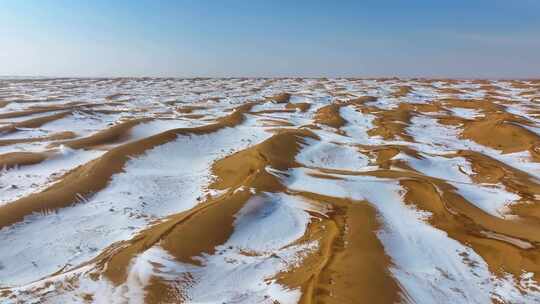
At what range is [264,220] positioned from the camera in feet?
21.1

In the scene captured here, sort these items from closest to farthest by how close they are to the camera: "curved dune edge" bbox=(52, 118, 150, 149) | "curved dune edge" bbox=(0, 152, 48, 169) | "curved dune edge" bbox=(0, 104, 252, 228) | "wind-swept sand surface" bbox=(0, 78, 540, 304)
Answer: "wind-swept sand surface" bbox=(0, 78, 540, 304), "curved dune edge" bbox=(0, 104, 252, 228), "curved dune edge" bbox=(0, 152, 48, 169), "curved dune edge" bbox=(52, 118, 150, 149)

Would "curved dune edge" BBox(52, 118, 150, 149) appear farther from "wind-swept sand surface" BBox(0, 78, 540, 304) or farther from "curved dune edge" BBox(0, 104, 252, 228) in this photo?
"curved dune edge" BBox(0, 104, 252, 228)

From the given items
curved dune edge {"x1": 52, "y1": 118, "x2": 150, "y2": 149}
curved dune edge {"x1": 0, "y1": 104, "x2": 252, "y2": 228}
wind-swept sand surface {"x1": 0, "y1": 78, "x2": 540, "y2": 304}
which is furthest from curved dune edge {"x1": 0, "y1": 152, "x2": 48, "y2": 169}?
curved dune edge {"x1": 0, "y1": 104, "x2": 252, "y2": 228}

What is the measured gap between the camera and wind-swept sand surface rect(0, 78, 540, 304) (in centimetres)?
459

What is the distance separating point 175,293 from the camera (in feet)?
14.6

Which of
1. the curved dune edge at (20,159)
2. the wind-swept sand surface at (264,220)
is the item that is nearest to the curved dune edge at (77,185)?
the wind-swept sand surface at (264,220)

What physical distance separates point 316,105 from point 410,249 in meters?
17.9

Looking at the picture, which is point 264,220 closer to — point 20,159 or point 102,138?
point 20,159

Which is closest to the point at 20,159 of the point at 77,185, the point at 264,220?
the point at 77,185

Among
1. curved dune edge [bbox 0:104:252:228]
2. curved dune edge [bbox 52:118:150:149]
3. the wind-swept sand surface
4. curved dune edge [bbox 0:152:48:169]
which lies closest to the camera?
the wind-swept sand surface

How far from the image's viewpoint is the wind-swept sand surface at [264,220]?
4590mm

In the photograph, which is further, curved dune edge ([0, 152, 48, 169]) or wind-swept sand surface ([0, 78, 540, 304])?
curved dune edge ([0, 152, 48, 169])

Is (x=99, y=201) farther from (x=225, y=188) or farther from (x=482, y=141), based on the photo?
(x=482, y=141)

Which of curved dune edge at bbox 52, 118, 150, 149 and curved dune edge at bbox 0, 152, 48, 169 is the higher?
curved dune edge at bbox 0, 152, 48, 169
